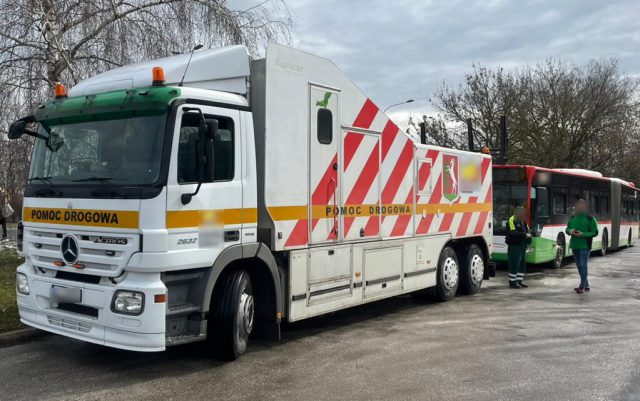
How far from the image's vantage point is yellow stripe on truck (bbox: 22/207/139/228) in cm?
499

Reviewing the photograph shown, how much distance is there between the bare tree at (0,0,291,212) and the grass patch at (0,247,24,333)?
1.51m

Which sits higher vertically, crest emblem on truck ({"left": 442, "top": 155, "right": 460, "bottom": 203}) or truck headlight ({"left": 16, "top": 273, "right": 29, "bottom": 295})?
crest emblem on truck ({"left": 442, "top": 155, "right": 460, "bottom": 203})

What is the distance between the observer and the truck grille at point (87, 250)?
196 inches

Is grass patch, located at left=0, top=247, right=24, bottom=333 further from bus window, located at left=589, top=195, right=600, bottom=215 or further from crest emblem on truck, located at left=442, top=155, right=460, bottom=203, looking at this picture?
bus window, located at left=589, top=195, right=600, bottom=215

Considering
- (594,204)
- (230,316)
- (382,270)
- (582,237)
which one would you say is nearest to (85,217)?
(230,316)

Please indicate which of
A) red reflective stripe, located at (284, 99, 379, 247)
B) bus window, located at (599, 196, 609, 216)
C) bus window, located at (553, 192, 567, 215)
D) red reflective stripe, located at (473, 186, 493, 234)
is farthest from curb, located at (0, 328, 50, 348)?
bus window, located at (599, 196, 609, 216)

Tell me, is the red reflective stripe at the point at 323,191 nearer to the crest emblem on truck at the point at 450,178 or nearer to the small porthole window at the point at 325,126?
the small porthole window at the point at 325,126

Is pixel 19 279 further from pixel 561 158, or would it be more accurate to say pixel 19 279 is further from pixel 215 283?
pixel 561 158

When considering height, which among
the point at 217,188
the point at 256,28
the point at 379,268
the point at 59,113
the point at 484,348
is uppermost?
the point at 256,28

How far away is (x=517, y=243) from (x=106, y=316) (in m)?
8.72

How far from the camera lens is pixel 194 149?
5281 mm

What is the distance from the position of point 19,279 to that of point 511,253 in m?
9.13

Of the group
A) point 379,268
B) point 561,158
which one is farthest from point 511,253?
point 561,158

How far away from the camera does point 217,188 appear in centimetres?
551
